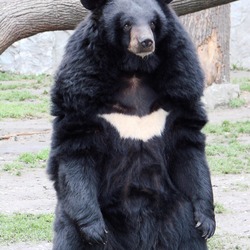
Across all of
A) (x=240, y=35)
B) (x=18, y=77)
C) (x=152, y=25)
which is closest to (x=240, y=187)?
(x=152, y=25)

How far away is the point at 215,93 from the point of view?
1098 cm

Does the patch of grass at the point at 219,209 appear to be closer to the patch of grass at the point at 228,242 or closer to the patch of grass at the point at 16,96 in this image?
the patch of grass at the point at 228,242

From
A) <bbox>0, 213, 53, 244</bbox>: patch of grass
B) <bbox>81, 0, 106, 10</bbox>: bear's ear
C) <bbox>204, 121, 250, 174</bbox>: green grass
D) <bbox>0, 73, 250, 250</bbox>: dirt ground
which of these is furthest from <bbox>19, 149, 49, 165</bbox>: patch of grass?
<bbox>81, 0, 106, 10</bbox>: bear's ear

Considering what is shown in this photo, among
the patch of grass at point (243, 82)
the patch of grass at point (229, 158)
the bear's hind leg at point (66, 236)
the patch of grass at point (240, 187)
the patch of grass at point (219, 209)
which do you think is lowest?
the patch of grass at point (243, 82)

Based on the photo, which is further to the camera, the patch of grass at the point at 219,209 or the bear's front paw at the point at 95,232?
the patch of grass at the point at 219,209

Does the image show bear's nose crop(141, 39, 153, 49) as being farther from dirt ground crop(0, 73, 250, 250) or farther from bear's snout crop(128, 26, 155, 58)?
dirt ground crop(0, 73, 250, 250)

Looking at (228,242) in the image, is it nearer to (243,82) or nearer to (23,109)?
(23,109)

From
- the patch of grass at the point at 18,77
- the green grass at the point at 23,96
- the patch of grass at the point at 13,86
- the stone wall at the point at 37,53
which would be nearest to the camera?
the green grass at the point at 23,96

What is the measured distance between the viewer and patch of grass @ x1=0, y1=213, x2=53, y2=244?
5.57 m

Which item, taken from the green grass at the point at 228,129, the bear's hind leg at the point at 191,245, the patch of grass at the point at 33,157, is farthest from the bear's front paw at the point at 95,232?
the green grass at the point at 228,129

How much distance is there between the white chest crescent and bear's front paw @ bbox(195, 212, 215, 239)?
45 cm

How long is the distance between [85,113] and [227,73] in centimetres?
751

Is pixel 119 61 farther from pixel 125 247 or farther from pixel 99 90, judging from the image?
pixel 125 247

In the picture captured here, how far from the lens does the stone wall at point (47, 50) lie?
15.2 m
